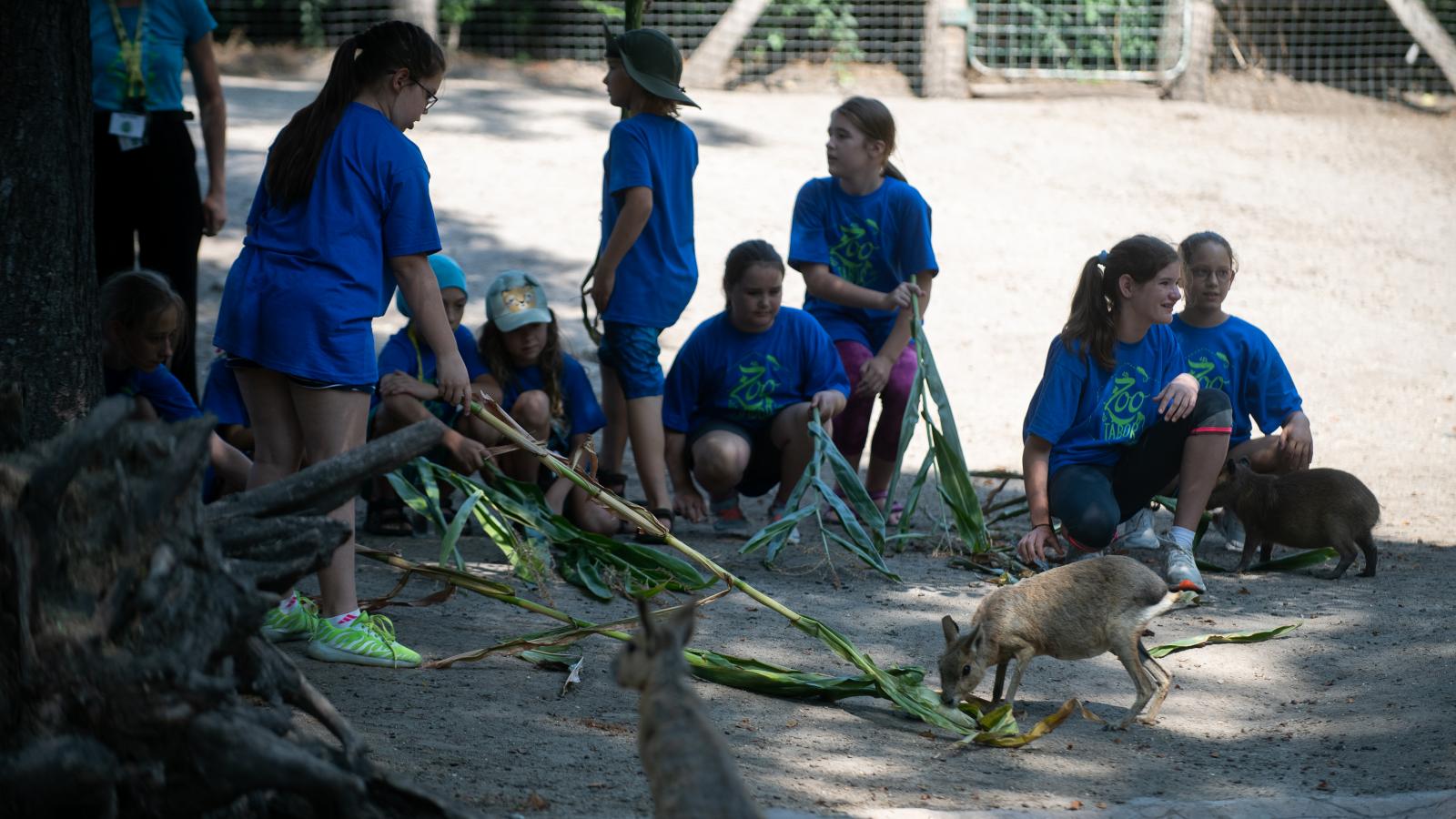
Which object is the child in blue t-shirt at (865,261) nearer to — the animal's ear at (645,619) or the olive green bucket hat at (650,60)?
the olive green bucket hat at (650,60)

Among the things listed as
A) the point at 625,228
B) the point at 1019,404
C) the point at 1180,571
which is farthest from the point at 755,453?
the point at 1019,404

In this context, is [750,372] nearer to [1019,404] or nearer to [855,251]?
[855,251]

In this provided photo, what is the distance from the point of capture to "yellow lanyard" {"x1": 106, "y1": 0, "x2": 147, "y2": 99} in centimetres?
559

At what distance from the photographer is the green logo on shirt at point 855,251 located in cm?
618

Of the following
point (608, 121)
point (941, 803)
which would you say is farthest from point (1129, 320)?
point (608, 121)

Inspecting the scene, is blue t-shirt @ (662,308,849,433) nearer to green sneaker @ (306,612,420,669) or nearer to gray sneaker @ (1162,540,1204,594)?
gray sneaker @ (1162,540,1204,594)

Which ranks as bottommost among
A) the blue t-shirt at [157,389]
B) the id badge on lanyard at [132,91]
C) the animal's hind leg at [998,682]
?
the animal's hind leg at [998,682]

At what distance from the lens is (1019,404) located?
8.16m

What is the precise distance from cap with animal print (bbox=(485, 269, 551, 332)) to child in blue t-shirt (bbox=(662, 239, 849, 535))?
0.66m

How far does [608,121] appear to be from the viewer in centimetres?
1331

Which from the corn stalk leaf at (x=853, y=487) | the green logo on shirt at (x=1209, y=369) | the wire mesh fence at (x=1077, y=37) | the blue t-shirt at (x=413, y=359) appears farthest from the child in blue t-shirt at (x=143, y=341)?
the wire mesh fence at (x=1077, y=37)

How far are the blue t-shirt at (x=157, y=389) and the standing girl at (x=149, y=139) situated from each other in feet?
2.50

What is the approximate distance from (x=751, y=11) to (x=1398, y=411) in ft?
29.0

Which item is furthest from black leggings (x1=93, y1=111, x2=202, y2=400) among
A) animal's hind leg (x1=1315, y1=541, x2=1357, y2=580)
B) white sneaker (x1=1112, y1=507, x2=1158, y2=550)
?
animal's hind leg (x1=1315, y1=541, x2=1357, y2=580)
